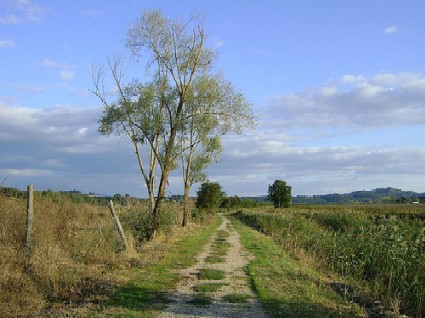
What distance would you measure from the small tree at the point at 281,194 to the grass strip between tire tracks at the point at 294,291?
96470mm

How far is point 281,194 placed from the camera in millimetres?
112000

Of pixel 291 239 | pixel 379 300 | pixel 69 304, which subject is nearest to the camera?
pixel 69 304

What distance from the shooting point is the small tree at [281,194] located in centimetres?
11193

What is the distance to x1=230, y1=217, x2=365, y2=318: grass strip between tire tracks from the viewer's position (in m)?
9.06

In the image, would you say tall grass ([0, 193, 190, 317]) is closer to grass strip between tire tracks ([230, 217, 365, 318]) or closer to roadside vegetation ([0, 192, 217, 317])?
roadside vegetation ([0, 192, 217, 317])

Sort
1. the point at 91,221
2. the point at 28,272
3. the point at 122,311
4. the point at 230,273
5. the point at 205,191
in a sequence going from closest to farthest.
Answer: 1. the point at 122,311
2. the point at 28,272
3. the point at 230,273
4. the point at 91,221
5. the point at 205,191

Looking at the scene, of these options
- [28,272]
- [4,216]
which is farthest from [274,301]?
[4,216]

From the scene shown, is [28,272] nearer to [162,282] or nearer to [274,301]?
[162,282]

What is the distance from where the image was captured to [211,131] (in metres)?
27.8

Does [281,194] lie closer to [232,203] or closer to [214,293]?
[232,203]

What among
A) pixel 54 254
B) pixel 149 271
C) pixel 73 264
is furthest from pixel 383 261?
pixel 54 254

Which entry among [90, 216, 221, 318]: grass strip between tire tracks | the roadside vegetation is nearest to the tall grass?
the roadside vegetation

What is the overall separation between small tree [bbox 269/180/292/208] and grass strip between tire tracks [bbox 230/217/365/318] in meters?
96.5

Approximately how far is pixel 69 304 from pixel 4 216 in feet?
17.3
